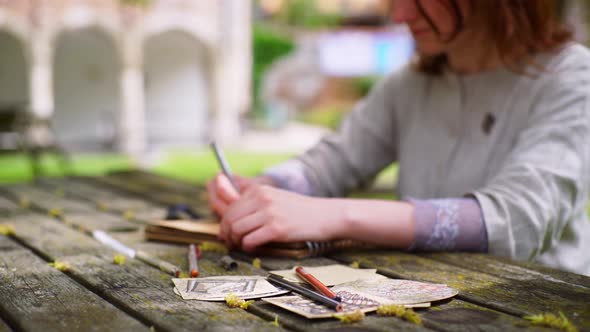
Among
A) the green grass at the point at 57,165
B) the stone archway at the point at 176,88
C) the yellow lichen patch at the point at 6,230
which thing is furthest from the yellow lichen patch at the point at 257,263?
the stone archway at the point at 176,88

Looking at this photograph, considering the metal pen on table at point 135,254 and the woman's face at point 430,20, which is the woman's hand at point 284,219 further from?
the woman's face at point 430,20

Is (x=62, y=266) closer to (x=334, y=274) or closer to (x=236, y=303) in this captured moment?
(x=236, y=303)

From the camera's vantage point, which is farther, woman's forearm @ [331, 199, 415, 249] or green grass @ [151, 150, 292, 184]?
green grass @ [151, 150, 292, 184]

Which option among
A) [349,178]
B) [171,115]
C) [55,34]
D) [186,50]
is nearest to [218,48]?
[186,50]

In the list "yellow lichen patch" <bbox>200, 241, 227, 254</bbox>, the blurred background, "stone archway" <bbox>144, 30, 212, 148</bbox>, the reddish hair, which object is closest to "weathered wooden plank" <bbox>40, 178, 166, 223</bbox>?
"yellow lichen patch" <bbox>200, 241, 227, 254</bbox>

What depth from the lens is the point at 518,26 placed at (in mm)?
1941

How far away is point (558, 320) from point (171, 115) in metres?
19.0

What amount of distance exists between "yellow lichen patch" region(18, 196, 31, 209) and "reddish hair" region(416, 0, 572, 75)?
1569 mm

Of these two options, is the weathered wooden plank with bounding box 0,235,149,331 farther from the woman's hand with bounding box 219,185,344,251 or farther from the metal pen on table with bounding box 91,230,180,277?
the woman's hand with bounding box 219,185,344,251

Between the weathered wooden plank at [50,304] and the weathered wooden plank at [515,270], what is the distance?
2.60 feet

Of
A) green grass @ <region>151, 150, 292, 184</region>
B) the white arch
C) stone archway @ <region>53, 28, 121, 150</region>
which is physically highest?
the white arch

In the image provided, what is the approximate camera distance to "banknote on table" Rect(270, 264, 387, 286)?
4.42 ft

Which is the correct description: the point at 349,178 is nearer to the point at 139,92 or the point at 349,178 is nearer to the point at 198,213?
the point at 198,213

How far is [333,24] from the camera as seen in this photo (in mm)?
27344
